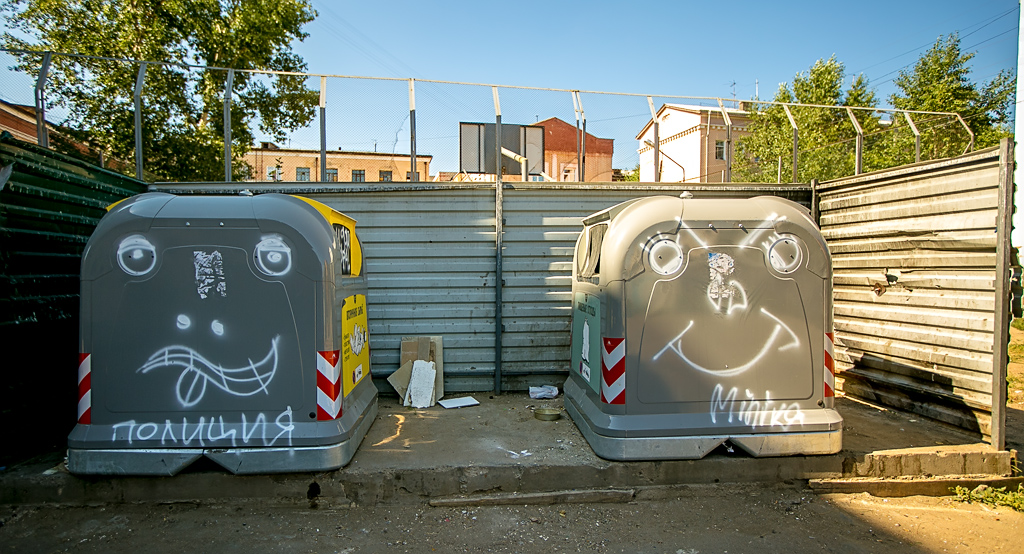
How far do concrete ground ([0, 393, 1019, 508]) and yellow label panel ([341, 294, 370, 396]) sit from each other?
2.00 ft

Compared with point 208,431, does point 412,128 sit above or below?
above

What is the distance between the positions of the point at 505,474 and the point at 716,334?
Answer: 2000 millimetres

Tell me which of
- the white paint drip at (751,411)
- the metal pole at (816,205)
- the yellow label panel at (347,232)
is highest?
the metal pole at (816,205)

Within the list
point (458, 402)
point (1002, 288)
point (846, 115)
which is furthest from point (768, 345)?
point (846, 115)

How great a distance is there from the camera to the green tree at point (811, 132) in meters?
12.4

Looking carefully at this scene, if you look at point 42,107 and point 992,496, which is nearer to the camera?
point 992,496

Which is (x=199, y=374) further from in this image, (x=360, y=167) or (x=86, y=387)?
(x=360, y=167)

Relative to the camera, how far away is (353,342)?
4.55m

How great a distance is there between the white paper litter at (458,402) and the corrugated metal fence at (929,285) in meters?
4.45

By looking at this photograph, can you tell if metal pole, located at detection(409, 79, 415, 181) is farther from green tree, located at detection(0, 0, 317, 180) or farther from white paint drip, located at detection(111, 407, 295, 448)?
green tree, located at detection(0, 0, 317, 180)

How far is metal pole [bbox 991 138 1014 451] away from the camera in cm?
418

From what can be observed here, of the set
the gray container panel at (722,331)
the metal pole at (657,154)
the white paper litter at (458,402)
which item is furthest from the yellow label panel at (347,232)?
the metal pole at (657,154)

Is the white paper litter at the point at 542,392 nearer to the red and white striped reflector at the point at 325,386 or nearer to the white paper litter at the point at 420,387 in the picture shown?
the white paper litter at the point at 420,387

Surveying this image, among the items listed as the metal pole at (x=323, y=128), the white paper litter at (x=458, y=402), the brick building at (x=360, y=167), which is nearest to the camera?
the white paper litter at (x=458, y=402)
